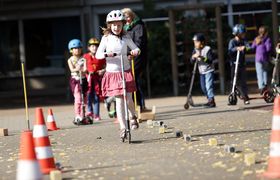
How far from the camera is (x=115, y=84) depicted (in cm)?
1122

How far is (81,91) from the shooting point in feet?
48.5

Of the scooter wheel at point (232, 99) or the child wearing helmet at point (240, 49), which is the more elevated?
the child wearing helmet at point (240, 49)

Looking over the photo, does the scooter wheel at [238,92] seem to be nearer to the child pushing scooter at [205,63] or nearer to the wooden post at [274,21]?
the child pushing scooter at [205,63]

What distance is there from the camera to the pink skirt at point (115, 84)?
1118cm

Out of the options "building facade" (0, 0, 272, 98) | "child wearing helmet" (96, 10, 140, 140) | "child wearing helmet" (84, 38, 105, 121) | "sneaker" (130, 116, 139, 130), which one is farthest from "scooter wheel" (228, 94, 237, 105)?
"building facade" (0, 0, 272, 98)

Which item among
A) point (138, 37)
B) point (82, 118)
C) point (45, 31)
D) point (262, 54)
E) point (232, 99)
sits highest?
point (45, 31)

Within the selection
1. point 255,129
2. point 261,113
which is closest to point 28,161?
point 255,129

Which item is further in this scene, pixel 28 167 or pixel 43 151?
pixel 43 151

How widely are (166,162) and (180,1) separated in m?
17.4

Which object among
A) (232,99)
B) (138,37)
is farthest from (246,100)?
(138,37)

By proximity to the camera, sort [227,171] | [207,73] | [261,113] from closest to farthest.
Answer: [227,171], [261,113], [207,73]

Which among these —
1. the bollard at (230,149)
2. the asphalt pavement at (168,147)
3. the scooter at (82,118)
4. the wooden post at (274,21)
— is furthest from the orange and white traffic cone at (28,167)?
the wooden post at (274,21)

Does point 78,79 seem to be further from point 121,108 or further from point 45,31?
point 45,31

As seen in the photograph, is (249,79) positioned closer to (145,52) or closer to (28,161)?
(145,52)
